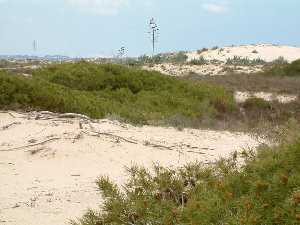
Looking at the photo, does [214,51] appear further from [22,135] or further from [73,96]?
[22,135]

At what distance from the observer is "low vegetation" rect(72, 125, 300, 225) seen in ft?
12.1

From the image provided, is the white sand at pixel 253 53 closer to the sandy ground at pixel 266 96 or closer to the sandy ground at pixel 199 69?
the sandy ground at pixel 199 69

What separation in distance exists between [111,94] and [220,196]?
46.2 ft

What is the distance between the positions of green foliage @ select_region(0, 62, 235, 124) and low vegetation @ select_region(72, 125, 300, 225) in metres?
9.23

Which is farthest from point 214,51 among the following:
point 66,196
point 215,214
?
point 215,214

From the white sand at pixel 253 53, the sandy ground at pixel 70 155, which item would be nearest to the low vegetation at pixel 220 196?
the sandy ground at pixel 70 155

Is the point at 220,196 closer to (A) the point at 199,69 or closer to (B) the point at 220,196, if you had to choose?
(B) the point at 220,196

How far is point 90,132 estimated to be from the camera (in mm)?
11641

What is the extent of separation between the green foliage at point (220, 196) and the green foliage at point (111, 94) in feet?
30.3

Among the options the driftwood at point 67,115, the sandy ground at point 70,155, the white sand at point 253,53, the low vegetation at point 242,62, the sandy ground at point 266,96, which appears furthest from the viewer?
the white sand at point 253,53

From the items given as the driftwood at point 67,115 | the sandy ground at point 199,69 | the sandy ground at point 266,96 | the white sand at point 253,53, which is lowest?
the sandy ground at point 266,96

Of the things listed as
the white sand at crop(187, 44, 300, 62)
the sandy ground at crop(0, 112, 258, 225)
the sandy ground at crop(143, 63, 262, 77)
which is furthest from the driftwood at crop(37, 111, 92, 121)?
the white sand at crop(187, 44, 300, 62)

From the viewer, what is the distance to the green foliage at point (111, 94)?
48.1ft

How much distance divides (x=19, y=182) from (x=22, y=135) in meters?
3.22
